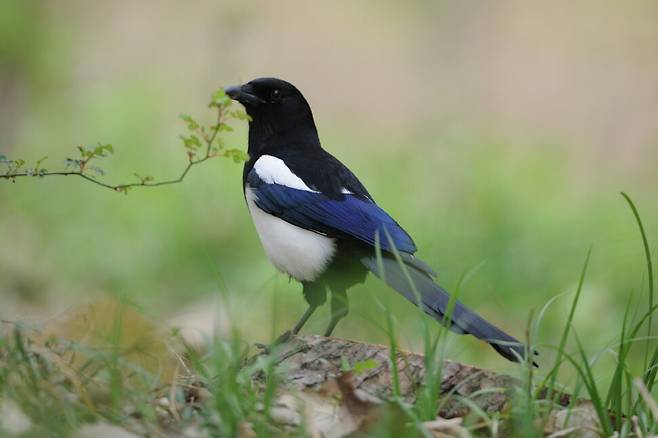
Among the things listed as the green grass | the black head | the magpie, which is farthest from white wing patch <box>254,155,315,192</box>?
the green grass

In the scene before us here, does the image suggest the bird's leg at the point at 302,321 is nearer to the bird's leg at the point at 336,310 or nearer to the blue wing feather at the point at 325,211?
the bird's leg at the point at 336,310

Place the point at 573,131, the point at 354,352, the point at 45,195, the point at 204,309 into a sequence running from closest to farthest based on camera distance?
the point at 354,352 < the point at 204,309 < the point at 45,195 < the point at 573,131

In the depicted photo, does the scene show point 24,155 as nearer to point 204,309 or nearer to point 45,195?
point 45,195

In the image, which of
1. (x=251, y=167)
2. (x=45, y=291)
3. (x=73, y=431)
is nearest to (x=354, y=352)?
(x=73, y=431)

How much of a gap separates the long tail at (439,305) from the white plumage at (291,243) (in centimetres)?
16

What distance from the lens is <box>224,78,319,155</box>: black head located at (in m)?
4.12

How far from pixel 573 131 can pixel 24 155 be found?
4.52m

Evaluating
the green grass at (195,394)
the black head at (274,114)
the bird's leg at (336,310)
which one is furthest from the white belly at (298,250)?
the green grass at (195,394)

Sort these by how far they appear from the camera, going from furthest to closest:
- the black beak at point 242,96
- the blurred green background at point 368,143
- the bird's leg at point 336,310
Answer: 1. the blurred green background at point 368,143
2. the black beak at point 242,96
3. the bird's leg at point 336,310

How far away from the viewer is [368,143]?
27.0ft

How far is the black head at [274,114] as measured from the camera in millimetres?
4121

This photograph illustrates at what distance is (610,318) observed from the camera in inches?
217

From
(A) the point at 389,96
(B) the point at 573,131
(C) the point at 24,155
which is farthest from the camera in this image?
(A) the point at 389,96

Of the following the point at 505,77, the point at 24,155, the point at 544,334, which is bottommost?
the point at 544,334
